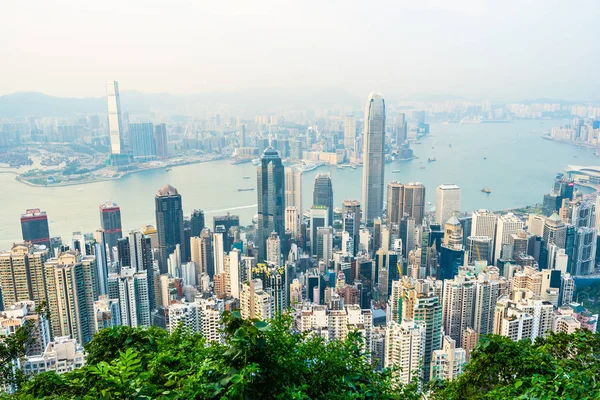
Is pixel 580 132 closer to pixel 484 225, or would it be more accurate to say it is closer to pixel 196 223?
pixel 484 225

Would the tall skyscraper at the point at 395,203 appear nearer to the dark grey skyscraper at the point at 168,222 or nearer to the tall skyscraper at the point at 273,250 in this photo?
the tall skyscraper at the point at 273,250

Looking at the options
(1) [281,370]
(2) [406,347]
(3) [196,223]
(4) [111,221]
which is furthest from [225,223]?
(1) [281,370]

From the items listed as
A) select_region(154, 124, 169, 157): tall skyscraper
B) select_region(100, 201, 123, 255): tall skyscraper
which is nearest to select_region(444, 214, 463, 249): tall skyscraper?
select_region(100, 201, 123, 255): tall skyscraper

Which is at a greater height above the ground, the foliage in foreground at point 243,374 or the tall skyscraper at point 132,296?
the foliage in foreground at point 243,374

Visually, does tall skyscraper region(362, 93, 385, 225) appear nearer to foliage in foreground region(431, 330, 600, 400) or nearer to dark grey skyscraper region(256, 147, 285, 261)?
dark grey skyscraper region(256, 147, 285, 261)

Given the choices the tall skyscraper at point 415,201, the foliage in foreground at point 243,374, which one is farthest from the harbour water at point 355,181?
the foliage in foreground at point 243,374

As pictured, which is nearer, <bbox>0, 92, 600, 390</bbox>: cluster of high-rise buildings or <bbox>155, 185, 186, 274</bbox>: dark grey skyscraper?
<bbox>0, 92, 600, 390</bbox>: cluster of high-rise buildings
